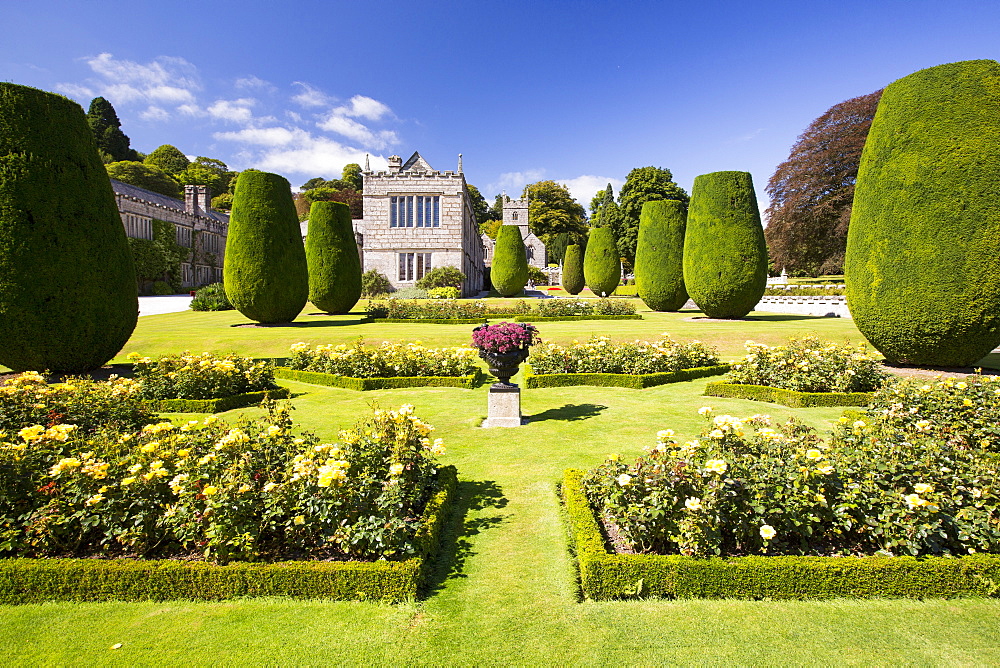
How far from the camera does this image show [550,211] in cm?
8081

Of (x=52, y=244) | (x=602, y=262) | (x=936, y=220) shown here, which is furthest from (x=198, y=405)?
(x=602, y=262)

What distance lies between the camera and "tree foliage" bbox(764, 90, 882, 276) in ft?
115

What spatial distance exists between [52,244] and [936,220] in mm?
17819

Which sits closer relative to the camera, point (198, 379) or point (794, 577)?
point (794, 577)

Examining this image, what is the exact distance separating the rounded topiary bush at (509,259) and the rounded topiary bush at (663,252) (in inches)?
510

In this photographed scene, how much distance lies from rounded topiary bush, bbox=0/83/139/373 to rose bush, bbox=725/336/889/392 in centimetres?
1331

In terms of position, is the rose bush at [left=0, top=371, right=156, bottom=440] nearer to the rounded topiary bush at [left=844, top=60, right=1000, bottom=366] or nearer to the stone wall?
the rounded topiary bush at [left=844, top=60, right=1000, bottom=366]

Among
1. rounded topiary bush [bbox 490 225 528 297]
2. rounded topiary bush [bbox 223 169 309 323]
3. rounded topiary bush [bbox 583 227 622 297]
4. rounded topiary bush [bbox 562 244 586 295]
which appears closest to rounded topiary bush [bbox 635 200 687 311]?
rounded topiary bush [bbox 490 225 528 297]

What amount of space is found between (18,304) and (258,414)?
5.83 metres

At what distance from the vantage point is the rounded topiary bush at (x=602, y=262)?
40.4m

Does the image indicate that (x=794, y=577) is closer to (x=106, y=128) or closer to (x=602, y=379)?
(x=602, y=379)

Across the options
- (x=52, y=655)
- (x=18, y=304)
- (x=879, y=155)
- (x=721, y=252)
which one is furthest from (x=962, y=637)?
(x=721, y=252)

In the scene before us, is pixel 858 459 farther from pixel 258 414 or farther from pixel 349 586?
pixel 258 414

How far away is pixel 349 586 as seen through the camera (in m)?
3.53
